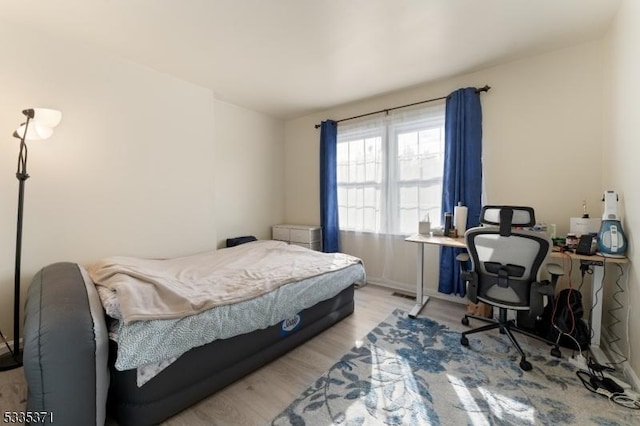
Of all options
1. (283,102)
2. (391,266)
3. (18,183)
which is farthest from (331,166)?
(18,183)

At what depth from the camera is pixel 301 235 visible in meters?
4.15

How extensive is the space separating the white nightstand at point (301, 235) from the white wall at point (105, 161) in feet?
3.00

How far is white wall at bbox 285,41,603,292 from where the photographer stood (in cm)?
240

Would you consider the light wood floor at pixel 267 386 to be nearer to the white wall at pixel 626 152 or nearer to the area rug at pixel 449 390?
the area rug at pixel 449 390

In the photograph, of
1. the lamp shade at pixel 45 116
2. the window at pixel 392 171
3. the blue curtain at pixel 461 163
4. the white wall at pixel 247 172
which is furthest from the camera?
the white wall at pixel 247 172

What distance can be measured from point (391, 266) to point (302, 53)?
2782 mm

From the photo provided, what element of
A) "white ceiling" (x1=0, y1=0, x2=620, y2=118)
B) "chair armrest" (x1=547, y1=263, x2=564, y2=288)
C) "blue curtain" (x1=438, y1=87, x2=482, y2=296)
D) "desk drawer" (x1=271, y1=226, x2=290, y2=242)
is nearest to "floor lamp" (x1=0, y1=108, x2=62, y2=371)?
"white ceiling" (x1=0, y1=0, x2=620, y2=118)

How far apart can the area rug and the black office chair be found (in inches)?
5.5

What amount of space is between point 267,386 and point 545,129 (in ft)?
10.9

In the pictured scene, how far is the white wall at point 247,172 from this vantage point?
378 cm

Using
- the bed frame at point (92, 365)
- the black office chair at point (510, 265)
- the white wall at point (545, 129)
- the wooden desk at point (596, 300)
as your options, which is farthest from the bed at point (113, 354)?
the white wall at point (545, 129)

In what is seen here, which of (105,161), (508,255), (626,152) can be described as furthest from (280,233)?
(626,152)

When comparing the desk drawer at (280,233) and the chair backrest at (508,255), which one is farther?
the desk drawer at (280,233)

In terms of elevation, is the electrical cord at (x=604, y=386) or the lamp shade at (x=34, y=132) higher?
the lamp shade at (x=34, y=132)
